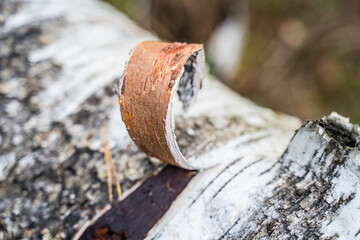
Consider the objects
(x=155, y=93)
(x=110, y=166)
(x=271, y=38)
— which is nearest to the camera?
(x=155, y=93)

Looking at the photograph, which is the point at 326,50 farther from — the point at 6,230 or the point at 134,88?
the point at 6,230

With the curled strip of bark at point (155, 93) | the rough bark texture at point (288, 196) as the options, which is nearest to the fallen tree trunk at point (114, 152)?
the rough bark texture at point (288, 196)

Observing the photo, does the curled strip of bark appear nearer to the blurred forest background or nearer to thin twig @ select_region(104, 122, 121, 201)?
thin twig @ select_region(104, 122, 121, 201)

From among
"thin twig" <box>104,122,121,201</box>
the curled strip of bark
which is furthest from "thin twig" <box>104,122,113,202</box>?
the curled strip of bark

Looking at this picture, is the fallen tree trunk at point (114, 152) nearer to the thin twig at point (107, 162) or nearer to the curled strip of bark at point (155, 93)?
the thin twig at point (107, 162)

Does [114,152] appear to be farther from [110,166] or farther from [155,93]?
[155,93]

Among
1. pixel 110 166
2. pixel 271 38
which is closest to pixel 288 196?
pixel 110 166
